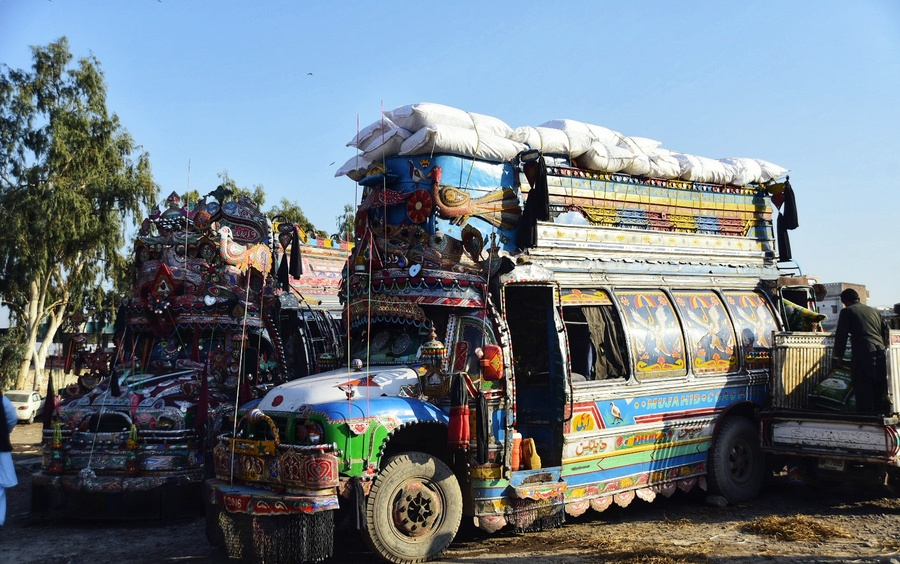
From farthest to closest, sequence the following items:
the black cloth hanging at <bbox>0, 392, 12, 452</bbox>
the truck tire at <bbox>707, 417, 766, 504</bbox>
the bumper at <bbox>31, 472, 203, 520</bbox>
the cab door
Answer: the truck tire at <bbox>707, 417, 766, 504</bbox>, the bumper at <bbox>31, 472, 203, 520</bbox>, the cab door, the black cloth hanging at <bbox>0, 392, 12, 452</bbox>

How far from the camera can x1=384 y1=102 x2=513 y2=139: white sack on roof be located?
903 centimetres

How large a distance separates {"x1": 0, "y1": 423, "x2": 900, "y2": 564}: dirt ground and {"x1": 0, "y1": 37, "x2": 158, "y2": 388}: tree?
20.8 metres

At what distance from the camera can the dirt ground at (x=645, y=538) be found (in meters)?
7.43

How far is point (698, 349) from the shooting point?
10.2 m

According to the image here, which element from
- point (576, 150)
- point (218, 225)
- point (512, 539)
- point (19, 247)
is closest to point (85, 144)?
point (19, 247)

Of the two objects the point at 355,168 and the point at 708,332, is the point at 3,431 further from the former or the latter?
the point at 708,332

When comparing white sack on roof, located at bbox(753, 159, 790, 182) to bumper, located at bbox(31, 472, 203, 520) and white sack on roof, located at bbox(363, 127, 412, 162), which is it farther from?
bumper, located at bbox(31, 472, 203, 520)

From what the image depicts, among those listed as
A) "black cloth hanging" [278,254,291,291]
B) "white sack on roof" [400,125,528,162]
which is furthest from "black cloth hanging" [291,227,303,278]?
Result: "white sack on roof" [400,125,528,162]

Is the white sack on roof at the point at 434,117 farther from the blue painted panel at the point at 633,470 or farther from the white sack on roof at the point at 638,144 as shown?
the blue painted panel at the point at 633,470

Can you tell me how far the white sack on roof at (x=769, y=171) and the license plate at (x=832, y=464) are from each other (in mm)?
4452

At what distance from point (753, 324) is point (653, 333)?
214 centimetres

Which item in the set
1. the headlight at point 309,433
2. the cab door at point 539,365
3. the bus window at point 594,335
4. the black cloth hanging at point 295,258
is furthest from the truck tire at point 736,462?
the black cloth hanging at point 295,258

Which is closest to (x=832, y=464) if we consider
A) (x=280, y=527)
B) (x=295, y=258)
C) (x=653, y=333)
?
(x=653, y=333)

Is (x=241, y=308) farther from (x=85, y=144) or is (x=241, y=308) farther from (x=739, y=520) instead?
(x=85, y=144)
